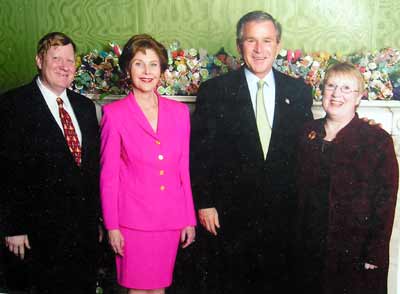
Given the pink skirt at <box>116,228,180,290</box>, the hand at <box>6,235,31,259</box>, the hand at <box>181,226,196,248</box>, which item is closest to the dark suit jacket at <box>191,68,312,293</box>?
the hand at <box>181,226,196,248</box>

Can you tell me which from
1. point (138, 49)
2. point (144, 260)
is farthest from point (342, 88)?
point (144, 260)

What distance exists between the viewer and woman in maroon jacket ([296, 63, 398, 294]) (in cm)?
149

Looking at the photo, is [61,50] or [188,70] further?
[188,70]

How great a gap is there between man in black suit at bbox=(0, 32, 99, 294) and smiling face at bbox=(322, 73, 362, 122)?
817 mm

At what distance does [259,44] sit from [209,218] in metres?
0.64

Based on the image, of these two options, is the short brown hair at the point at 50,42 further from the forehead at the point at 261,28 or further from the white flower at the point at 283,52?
the white flower at the point at 283,52

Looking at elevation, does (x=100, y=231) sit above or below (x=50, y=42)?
below

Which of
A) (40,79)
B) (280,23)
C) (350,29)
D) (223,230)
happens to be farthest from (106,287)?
(350,29)

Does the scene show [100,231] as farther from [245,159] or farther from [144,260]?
[245,159]

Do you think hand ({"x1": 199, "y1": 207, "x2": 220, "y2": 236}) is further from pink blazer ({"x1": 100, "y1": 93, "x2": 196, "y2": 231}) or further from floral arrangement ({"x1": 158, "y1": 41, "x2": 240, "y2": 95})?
floral arrangement ({"x1": 158, "y1": 41, "x2": 240, "y2": 95})

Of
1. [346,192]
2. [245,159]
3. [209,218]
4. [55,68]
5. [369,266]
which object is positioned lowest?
[369,266]

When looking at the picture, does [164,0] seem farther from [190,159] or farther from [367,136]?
[367,136]

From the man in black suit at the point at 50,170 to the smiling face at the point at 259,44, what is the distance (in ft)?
1.98

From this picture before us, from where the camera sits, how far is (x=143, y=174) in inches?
60.6
